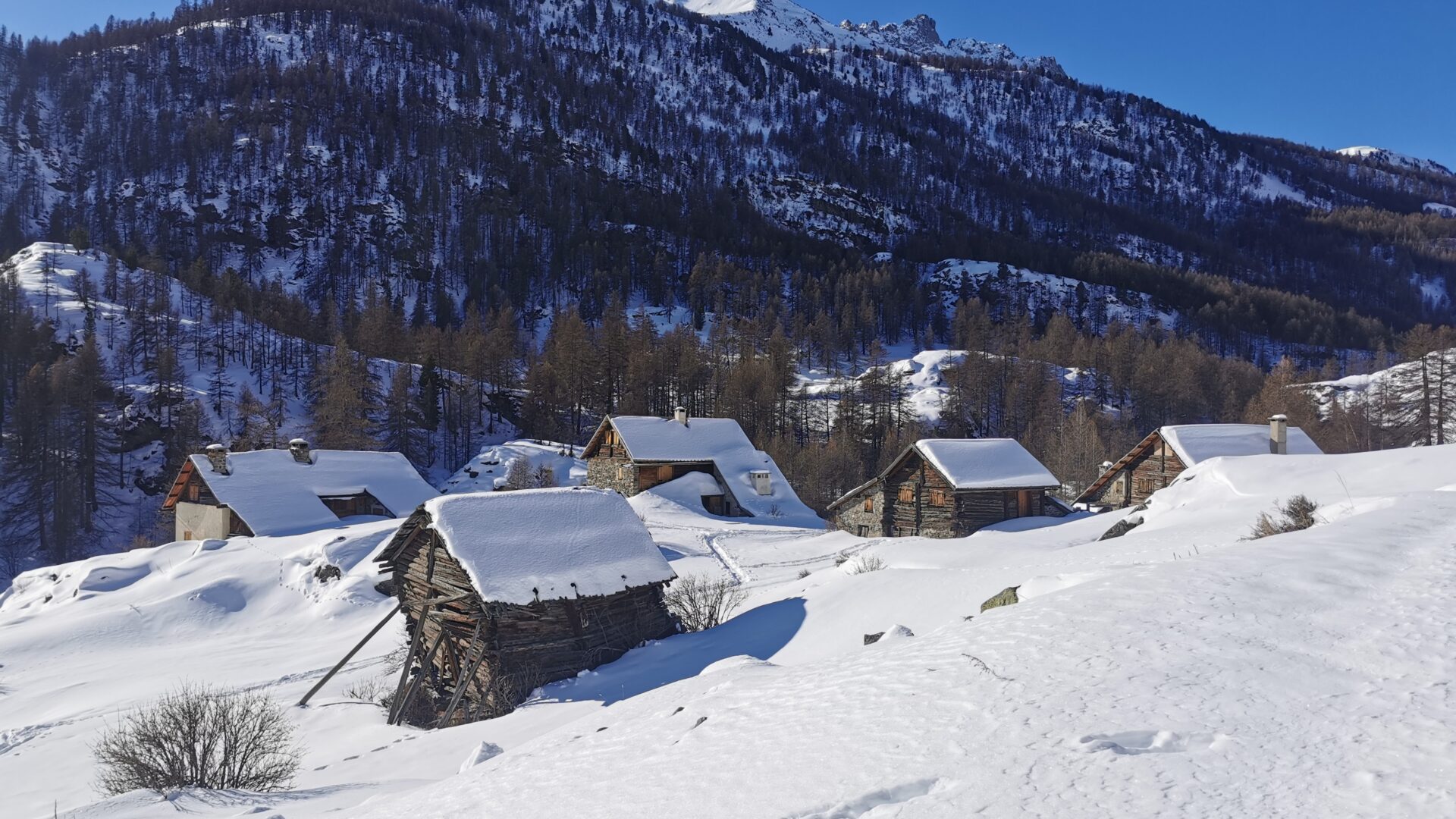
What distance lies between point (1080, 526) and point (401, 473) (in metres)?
36.8

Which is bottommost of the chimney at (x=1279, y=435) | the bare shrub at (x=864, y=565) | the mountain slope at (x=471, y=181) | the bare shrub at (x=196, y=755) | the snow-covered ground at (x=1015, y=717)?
the bare shrub at (x=196, y=755)

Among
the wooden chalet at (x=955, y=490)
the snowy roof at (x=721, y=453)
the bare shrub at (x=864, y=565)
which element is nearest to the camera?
the bare shrub at (x=864, y=565)

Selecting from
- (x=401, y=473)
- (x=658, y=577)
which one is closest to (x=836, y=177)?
(x=401, y=473)

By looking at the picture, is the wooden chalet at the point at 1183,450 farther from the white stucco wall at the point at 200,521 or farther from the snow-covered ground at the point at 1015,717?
the white stucco wall at the point at 200,521

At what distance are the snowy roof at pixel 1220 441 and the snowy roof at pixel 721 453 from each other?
19482 millimetres

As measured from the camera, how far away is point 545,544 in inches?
819

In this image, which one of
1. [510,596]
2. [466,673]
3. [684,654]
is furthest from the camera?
[684,654]

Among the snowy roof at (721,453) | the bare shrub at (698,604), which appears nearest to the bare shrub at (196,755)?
the bare shrub at (698,604)

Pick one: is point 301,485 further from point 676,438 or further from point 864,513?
point 864,513

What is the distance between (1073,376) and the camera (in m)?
90.6

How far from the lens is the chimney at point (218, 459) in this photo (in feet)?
129

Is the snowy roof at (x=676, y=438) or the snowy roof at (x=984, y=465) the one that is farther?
the snowy roof at (x=676, y=438)

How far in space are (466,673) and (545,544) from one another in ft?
12.7

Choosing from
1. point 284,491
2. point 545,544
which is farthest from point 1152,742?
point 284,491
